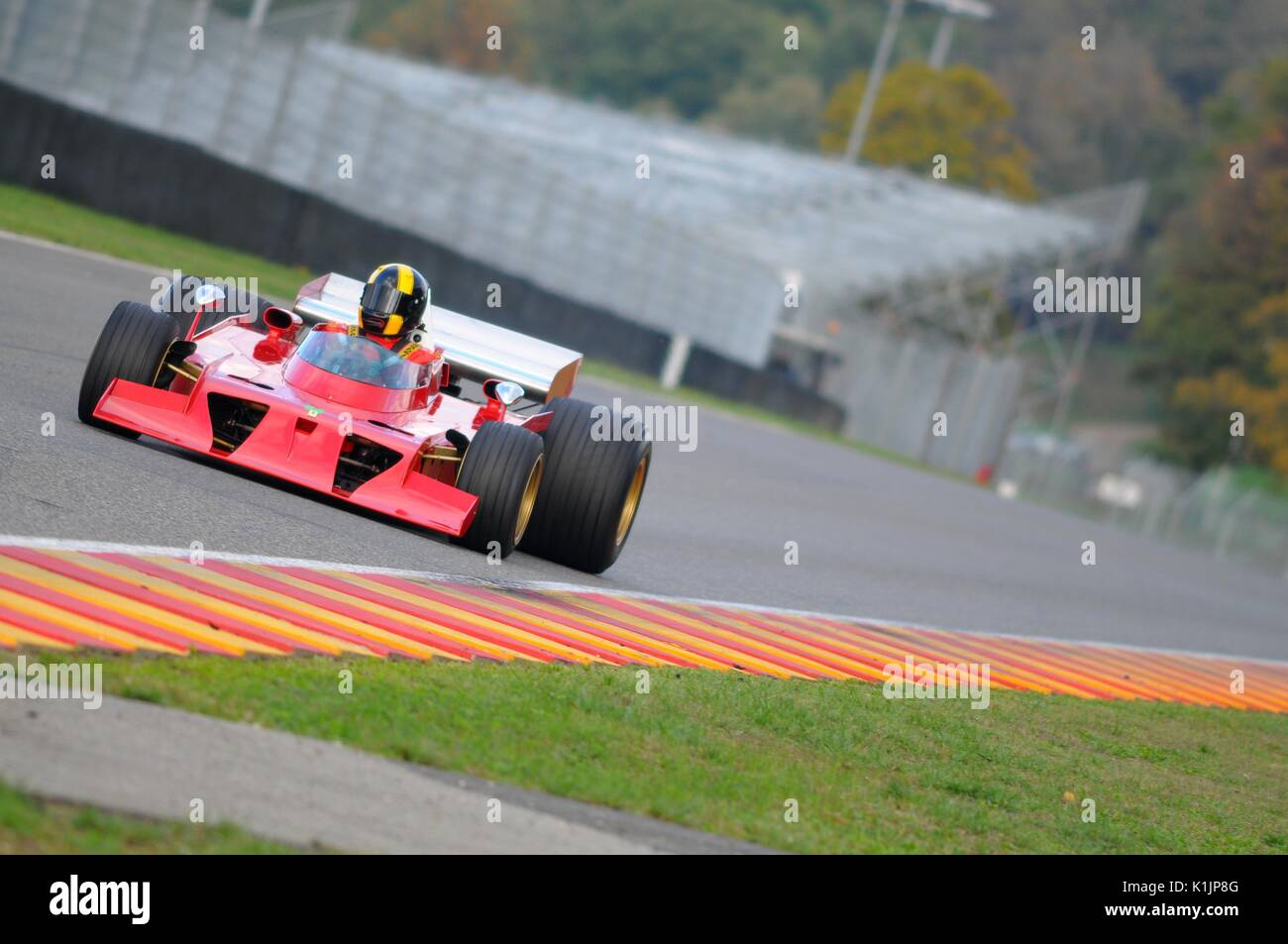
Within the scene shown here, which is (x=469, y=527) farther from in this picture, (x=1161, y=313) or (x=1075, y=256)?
(x=1161, y=313)

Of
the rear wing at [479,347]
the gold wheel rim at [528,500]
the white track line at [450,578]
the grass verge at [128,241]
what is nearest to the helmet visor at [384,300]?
the rear wing at [479,347]

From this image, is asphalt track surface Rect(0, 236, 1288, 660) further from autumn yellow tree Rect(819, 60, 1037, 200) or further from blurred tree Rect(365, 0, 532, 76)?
blurred tree Rect(365, 0, 532, 76)

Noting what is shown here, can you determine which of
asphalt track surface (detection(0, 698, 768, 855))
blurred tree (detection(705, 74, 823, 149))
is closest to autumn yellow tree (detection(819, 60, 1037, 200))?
blurred tree (detection(705, 74, 823, 149))

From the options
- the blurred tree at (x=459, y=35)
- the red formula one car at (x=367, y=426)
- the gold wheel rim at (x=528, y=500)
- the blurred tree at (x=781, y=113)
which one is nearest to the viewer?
the red formula one car at (x=367, y=426)

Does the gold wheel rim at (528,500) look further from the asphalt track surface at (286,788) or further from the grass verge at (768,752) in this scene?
the asphalt track surface at (286,788)

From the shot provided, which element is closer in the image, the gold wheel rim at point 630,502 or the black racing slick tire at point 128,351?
the black racing slick tire at point 128,351

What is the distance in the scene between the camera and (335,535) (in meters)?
9.27

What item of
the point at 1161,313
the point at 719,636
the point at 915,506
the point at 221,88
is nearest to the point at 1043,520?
the point at 915,506

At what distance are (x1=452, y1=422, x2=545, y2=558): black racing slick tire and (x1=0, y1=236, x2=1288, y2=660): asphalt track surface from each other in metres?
0.18

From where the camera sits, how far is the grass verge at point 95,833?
4430 mm

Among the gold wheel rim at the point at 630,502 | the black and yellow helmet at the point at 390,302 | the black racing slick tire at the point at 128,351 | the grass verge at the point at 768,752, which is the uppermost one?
the black and yellow helmet at the point at 390,302

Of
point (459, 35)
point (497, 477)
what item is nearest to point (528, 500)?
point (497, 477)

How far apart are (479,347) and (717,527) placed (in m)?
4.05

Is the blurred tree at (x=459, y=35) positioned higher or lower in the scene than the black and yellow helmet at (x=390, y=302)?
higher
